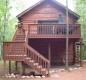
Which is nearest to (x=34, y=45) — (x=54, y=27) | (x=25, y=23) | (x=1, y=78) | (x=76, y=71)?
(x=25, y=23)

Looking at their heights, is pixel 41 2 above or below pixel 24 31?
above

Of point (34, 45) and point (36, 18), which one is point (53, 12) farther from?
point (34, 45)

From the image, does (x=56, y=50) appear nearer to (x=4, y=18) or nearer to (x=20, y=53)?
(x=20, y=53)

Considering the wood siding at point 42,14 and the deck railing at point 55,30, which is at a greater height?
the wood siding at point 42,14

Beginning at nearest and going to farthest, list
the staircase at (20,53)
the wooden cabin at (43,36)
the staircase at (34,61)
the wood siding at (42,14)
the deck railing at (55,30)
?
1. the staircase at (34,61)
2. the staircase at (20,53)
3. the wooden cabin at (43,36)
4. the deck railing at (55,30)
5. the wood siding at (42,14)

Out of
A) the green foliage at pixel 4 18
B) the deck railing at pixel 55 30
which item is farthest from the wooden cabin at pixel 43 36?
the green foliage at pixel 4 18

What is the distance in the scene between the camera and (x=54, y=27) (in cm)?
2495

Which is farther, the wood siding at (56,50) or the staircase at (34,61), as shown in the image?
the wood siding at (56,50)

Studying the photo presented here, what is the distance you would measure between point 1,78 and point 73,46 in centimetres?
1118

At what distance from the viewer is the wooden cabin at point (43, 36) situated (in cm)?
2152

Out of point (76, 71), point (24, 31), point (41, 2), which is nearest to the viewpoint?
point (76, 71)

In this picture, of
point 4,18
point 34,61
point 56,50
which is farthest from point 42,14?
point 4,18

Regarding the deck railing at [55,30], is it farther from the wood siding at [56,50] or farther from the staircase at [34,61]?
the wood siding at [56,50]

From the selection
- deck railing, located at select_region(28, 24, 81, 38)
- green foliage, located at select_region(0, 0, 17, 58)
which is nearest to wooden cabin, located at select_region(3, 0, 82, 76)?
deck railing, located at select_region(28, 24, 81, 38)
